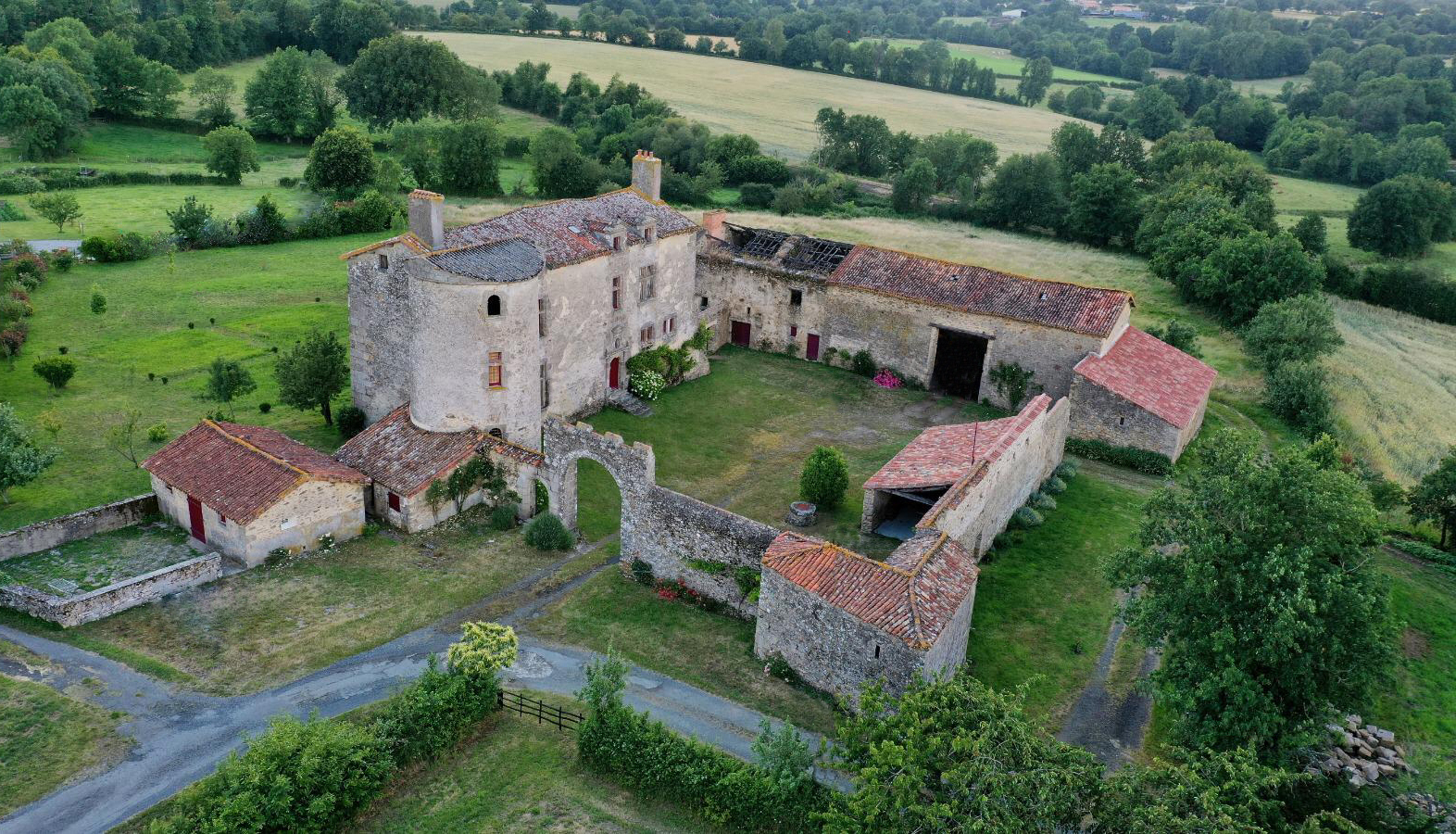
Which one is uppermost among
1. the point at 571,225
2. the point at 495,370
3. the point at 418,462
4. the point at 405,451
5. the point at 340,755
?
the point at 571,225

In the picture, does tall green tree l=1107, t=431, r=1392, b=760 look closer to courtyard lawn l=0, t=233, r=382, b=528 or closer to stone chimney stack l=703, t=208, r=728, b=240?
courtyard lawn l=0, t=233, r=382, b=528

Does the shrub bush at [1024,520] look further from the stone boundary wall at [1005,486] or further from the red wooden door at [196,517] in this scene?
the red wooden door at [196,517]

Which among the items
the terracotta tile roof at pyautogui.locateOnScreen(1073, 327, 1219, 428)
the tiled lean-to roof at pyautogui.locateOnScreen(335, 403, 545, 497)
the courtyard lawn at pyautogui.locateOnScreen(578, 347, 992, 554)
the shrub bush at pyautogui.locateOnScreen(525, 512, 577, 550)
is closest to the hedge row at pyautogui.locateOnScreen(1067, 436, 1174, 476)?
the terracotta tile roof at pyautogui.locateOnScreen(1073, 327, 1219, 428)

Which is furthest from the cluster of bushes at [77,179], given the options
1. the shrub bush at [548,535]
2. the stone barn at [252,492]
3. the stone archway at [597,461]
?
the shrub bush at [548,535]

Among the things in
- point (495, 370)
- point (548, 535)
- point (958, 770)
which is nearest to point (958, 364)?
point (495, 370)

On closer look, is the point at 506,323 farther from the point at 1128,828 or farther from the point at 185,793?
the point at 1128,828

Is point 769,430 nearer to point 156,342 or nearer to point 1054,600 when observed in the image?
point 1054,600

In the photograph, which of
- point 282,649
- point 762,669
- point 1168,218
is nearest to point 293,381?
point 282,649
